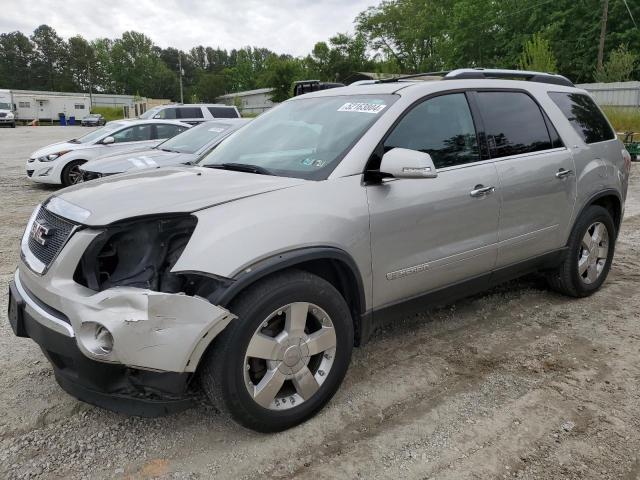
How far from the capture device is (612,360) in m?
3.40

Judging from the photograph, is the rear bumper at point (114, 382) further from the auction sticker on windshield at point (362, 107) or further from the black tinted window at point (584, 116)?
the black tinted window at point (584, 116)

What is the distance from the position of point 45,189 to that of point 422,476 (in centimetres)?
1104

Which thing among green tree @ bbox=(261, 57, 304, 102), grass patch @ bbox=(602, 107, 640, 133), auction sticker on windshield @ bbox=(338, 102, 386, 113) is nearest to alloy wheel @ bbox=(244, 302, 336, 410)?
auction sticker on windshield @ bbox=(338, 102, 386, 113)

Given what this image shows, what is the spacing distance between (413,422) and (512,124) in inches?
88.7

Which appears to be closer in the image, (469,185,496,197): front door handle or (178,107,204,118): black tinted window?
(469,185,496,197): front door handle

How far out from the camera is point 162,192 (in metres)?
2.55

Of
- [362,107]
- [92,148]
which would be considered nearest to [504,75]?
[362,107]

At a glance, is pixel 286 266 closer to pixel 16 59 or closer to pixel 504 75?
pixel 504 75

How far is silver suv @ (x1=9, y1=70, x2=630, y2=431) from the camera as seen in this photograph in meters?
2.26

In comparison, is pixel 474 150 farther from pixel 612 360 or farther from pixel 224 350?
pixel 224 350

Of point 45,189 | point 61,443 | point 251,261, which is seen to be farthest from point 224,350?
point 45,189

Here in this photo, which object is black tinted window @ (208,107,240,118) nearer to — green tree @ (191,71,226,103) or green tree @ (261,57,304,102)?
green tree @ (261,57,304,102)

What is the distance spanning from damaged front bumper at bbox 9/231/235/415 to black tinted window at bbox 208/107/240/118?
50.6ft

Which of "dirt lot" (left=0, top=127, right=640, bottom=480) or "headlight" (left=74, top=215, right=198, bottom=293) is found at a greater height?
"headlight" (left=74, top=215, right=198, bottom=293)
